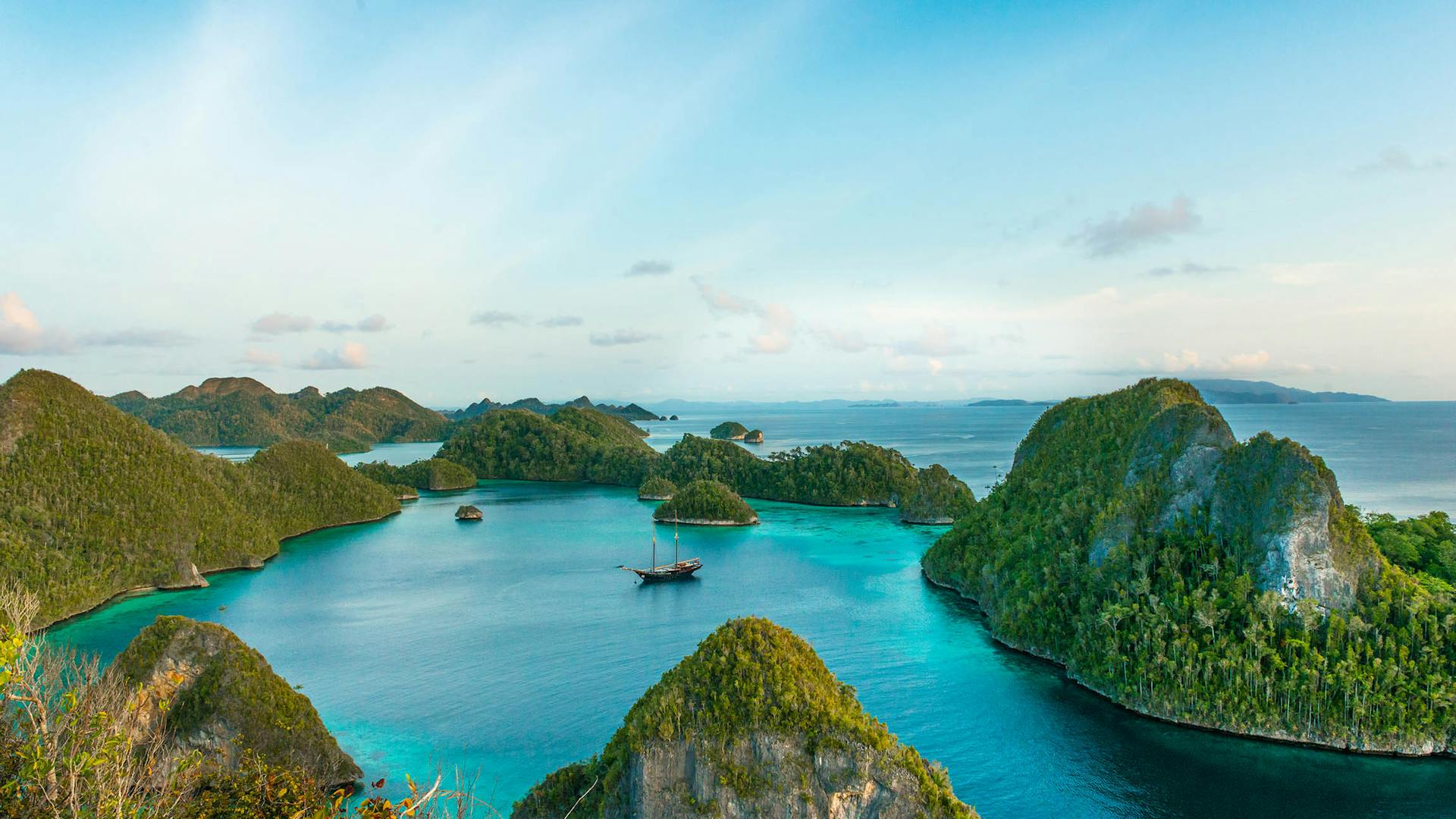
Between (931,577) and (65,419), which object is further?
(65,419)

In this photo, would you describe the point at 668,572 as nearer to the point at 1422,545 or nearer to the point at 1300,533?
the point at 1300,533

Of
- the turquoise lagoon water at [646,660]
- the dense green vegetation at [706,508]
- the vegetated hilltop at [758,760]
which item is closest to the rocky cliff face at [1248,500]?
the turquoise lagoon water at [646,660]

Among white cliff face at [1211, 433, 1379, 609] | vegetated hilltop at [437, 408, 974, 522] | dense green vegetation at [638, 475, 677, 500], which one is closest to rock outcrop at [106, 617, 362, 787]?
white cliff face at [1211, 433, 1379, 609]

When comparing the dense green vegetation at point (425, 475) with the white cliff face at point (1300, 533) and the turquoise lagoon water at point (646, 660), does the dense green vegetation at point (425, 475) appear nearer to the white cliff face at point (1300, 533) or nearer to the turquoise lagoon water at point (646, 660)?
the turquoise lagoon water at point (646, 660)

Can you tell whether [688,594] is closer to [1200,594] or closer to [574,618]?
[574,618]

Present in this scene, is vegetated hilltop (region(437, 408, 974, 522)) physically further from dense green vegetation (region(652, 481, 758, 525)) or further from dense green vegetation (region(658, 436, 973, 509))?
dense green vegetation (region(652, 481, 758, 525))

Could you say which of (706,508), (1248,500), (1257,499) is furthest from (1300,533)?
(706,508)

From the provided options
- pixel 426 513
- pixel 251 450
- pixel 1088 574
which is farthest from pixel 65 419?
pixel 251 450

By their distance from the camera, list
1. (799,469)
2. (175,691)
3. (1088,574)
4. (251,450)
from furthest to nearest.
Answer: (251,450) < (799,469) < (1088,574) < (175,691)
